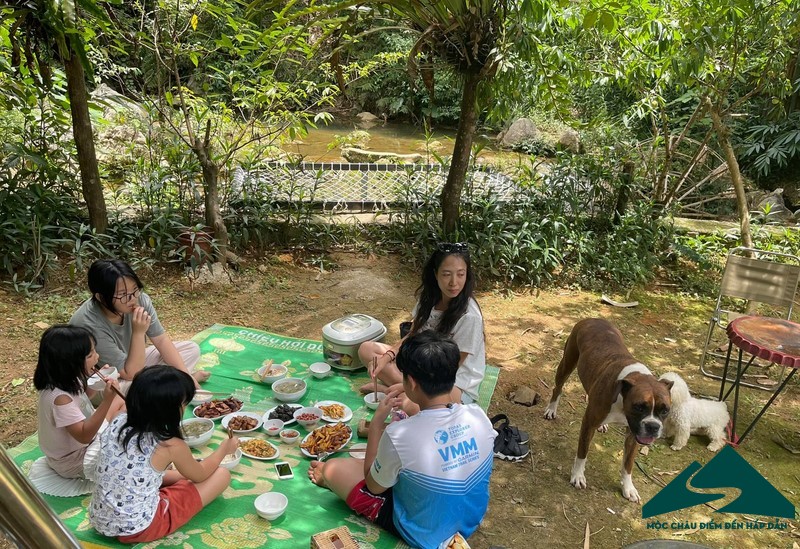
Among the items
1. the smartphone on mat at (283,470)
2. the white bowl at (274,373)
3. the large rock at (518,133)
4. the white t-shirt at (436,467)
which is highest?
the large rock at (518,133)

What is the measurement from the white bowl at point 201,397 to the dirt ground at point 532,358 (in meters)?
1.00

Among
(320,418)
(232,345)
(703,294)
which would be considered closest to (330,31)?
(232,345)

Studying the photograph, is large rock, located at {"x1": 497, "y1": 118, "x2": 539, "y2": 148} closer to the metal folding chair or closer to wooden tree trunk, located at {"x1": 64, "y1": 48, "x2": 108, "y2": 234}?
the metal folding chair

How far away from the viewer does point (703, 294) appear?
21.1 feet

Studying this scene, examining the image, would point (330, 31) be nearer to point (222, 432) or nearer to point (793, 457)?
point (222, 432)

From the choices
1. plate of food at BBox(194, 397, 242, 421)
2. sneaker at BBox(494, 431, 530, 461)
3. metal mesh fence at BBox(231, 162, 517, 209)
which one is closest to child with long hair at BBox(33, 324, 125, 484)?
plate of food at BBox(194, 397, 242, 421)

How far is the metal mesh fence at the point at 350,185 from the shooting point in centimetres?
652

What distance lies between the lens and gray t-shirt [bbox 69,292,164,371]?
3234 mm

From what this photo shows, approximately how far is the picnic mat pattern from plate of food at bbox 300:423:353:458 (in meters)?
0.07

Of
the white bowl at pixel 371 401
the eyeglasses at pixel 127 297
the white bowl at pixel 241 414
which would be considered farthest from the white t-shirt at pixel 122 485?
the white bowl at pixel 371 401

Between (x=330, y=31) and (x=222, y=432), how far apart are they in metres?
4.21

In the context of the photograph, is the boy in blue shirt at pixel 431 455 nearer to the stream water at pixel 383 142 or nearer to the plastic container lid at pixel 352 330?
the plastic container lid at pixel 352 330

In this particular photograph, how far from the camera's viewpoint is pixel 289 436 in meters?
3.33

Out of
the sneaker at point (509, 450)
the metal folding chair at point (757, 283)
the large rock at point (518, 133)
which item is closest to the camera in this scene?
the sneaker at point (509, 450)
